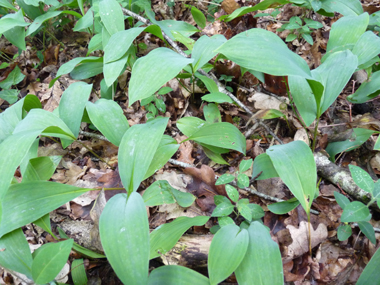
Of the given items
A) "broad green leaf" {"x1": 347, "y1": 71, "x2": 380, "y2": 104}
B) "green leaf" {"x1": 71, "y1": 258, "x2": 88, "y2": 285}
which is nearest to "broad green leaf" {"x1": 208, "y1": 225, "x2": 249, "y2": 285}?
"green leaf" {"x1": 71, "y1": 258, "x2": 88, "y2": 285}

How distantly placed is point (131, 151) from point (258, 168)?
64cm

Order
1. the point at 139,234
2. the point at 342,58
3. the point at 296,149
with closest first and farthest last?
the point at 139,234 → the point at 296,149 → the point at 342,58

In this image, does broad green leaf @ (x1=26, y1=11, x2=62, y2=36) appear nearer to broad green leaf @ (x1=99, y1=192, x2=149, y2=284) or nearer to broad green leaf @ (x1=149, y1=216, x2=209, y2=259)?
broad green leaf @ (x1=99, y1=192, x2=149, y2=284)

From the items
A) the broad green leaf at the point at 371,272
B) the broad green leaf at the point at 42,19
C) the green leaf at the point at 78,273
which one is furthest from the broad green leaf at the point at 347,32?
the broad green leaf at the point at 42,19

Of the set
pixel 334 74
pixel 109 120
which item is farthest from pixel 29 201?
pixel 334 74

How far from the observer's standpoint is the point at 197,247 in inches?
42.1

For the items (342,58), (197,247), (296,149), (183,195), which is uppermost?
(342,58)

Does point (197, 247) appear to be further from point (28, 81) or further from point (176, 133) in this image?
point (28, 81)

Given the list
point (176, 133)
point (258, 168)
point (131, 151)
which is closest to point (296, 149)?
point (258, 168)

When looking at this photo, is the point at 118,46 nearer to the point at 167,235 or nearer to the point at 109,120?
the point at 109,120

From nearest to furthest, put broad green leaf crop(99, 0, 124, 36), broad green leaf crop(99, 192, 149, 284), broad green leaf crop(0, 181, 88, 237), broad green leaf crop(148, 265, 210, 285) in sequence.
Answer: broad green leaf crop(99, 192, 149, 284) < broad green leaf crop(148, 265, 210, 285) < broad green leaf crop(0, 181, 88, 237) < broad green leaf crop(99, 0, 124, 36)

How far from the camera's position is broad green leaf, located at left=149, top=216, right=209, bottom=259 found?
96 cm

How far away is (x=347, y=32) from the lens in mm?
1404

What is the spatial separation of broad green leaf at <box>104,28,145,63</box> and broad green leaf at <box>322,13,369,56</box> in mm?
1138
